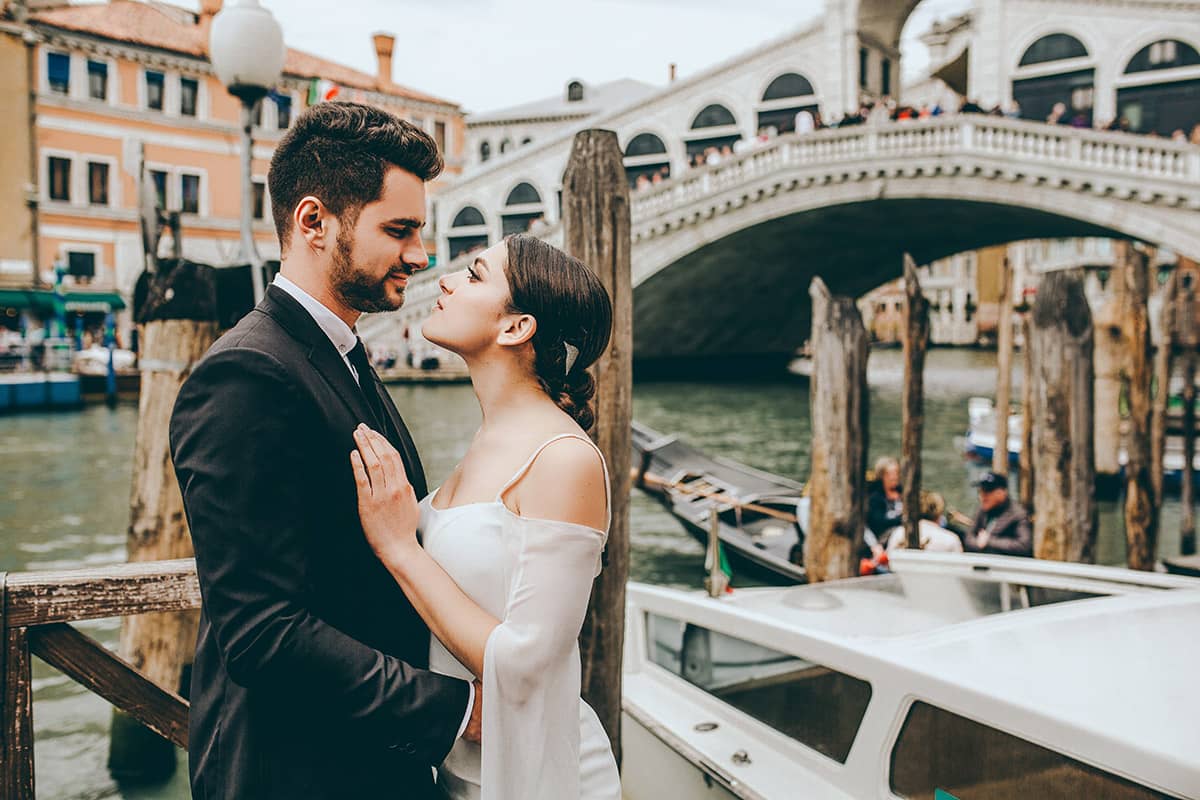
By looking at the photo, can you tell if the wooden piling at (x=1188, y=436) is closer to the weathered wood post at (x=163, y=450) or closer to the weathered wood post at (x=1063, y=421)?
the weathered wood post at (x=1063, y=421)

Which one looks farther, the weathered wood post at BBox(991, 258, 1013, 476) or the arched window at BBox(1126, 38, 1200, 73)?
the arched window at BBox(1126, 38, 1200, 73)

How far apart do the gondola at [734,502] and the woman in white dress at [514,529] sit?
5.32 meters

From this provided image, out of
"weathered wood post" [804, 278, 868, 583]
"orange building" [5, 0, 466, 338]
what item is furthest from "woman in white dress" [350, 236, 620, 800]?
"orange building" [5, 0, 466, 338]

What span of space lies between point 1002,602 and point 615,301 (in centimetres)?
152

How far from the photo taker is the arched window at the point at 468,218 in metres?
27.7

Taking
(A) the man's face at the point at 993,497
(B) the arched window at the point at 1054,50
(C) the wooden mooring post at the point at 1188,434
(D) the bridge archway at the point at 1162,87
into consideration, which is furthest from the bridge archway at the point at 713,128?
(A) the man's face at the point at 993,497

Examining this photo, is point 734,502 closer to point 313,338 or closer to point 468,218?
point 313,338

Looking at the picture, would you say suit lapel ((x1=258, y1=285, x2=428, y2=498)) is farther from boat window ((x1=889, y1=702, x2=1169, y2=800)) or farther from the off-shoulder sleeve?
boat window ((x1=889, y1=702, x2=1169, y2=800))

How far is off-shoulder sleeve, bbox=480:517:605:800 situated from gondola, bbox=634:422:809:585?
5358 mm

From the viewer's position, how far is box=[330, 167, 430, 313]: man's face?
4.23ft

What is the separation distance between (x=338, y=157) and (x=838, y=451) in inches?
186

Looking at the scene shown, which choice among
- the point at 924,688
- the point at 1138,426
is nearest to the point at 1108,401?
the point at 1138,426

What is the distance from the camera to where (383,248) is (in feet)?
4.27

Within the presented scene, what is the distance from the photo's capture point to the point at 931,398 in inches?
824
